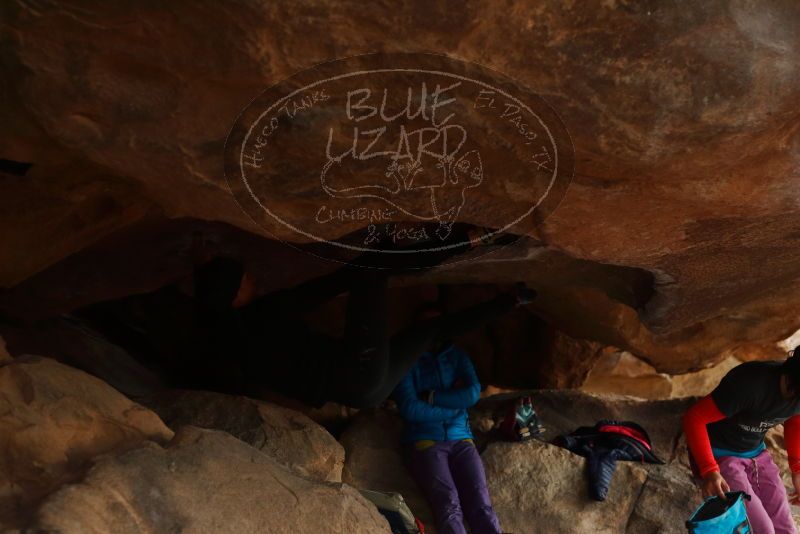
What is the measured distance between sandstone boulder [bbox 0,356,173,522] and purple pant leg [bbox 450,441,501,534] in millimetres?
1634

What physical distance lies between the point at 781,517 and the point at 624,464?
736 millimetres

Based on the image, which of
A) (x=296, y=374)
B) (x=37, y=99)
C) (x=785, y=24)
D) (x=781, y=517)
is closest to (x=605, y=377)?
(x=781, y=517)

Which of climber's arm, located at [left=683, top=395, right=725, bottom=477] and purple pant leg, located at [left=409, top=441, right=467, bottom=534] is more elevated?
climber's arm, located at [left=683, top=395, right=725, bottom=477]

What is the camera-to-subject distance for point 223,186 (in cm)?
233

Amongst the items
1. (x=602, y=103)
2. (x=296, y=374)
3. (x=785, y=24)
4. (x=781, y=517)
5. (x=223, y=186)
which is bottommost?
(x=781, y=517)

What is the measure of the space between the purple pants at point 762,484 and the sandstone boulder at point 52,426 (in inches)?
100

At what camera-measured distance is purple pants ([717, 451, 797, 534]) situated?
351 centimetres

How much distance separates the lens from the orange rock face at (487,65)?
1.88 m

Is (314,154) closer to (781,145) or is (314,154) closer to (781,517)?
(781,145)

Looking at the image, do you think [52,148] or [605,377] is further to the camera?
[605,377]

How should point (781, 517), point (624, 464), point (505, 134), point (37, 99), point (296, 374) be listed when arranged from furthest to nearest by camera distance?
point (624, 464) → point (781, 517) → point (296, 374) → point (505, 134) → point (37, 99)

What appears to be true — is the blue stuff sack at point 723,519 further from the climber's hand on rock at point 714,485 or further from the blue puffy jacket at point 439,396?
the blue puffy jacket at point 439,396

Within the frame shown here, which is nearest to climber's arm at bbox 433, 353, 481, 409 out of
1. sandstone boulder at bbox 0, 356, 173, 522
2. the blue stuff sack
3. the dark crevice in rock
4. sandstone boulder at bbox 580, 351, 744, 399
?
the blue stuff sack

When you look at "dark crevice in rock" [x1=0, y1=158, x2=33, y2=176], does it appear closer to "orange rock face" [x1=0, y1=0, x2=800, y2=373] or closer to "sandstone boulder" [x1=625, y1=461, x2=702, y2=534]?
"orange rock face" [x1=0, y1=0, x2=800, y2=373]
